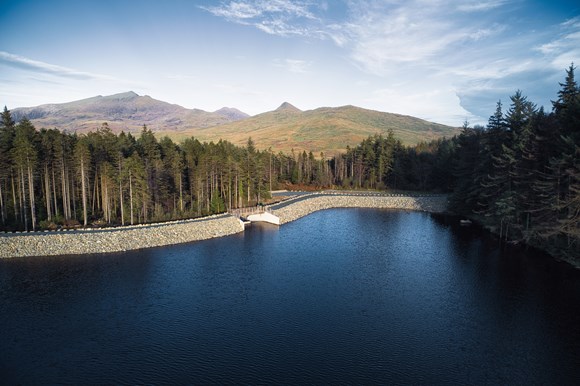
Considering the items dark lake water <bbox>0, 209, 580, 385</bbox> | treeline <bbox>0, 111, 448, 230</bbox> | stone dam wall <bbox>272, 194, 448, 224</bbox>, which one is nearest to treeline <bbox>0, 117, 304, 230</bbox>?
treeline <bbox>0, 111, 448, 230</bbox>

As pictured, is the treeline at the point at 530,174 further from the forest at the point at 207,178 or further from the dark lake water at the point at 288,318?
the dark lake water at the point at 288,318

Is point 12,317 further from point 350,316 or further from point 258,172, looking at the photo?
point 258,172

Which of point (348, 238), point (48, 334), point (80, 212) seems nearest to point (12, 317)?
point (48, 334)

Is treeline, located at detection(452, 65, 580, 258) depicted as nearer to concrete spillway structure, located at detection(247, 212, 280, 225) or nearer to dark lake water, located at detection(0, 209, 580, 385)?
dark lake water, located at detection(0, 209, 580, 385)

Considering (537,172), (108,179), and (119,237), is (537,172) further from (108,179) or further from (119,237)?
(108,179)

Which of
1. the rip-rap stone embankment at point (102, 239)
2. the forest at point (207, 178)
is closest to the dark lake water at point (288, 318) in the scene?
the rip-rap stone embankment at point (102, 239)

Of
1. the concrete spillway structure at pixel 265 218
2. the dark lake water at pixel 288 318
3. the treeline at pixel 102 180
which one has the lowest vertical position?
the dark lake water at pixel 288 318

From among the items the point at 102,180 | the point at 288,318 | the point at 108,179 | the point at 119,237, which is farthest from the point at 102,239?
the point at 288,318
